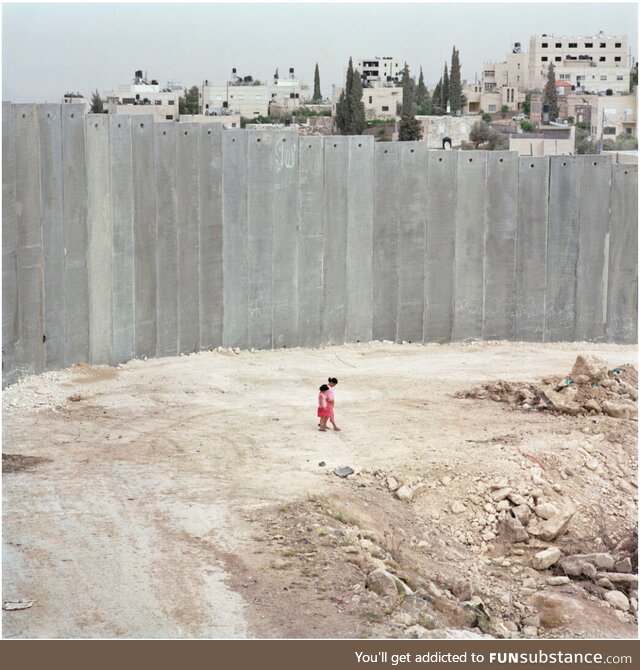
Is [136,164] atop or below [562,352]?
atop

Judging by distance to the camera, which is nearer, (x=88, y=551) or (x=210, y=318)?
(x=88, y=551)

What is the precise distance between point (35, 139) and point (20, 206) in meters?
0.80

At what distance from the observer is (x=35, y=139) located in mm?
14188

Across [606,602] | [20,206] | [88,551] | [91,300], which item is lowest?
[606,602]

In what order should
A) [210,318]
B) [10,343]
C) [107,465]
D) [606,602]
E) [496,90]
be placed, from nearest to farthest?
[606,602] → [107,465] → [10,343] → [210,318] → [496,90]

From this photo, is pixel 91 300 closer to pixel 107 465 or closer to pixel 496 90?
pixel 107 465

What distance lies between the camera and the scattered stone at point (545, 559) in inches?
409

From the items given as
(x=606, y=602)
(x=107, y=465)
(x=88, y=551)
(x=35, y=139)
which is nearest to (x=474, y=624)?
(x=606, y=602)

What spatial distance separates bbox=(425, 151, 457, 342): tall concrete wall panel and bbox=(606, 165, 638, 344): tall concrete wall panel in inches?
88.2

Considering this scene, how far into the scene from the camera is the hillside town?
112 feet

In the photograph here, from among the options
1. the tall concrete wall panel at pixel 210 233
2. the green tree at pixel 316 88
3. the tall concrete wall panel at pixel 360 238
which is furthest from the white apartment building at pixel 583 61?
the tall concrete wall panel at pixel 210 233

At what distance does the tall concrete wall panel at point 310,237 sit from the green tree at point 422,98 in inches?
1711

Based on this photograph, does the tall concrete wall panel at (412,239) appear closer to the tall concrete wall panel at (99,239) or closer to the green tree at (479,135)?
the tall concrete wall panel at (99,239)

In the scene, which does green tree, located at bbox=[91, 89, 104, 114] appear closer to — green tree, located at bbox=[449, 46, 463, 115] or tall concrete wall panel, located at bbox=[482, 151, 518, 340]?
tall concrete wall panel, located at bbox=[482, 151, 518, 340]
